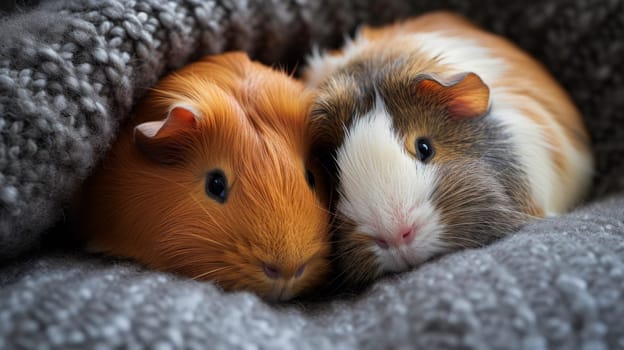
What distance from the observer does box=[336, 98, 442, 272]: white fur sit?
3.10ft

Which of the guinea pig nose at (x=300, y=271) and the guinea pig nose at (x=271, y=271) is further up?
the guinea pig nose at (x=271, y=271)

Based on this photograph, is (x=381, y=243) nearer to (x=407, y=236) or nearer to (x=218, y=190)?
(x=407, y=236)

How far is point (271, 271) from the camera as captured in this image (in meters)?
0.91

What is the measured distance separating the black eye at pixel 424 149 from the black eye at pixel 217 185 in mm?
351

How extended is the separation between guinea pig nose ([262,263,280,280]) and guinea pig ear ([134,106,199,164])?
10.3 inches

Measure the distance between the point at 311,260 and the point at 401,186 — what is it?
20 cm

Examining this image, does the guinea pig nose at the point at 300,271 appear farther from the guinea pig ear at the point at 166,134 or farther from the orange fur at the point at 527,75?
the orange fur at the point at 527,75

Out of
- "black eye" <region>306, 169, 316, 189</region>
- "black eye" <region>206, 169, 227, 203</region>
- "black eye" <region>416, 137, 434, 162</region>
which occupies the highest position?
"black eye" <region>416, 137, 434, 162</region>

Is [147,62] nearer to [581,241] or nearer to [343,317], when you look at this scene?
[343,317]

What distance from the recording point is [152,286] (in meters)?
0.82

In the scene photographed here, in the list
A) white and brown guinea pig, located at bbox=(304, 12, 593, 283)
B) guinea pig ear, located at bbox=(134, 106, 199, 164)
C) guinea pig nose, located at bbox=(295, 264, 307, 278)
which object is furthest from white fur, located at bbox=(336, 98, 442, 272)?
guinea pig ear, located at bbox=(134, 106, 199, 164)

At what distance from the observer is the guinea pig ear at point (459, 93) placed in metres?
1.03

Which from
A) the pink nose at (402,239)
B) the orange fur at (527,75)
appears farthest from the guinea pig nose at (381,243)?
the orange fur at (527,75)

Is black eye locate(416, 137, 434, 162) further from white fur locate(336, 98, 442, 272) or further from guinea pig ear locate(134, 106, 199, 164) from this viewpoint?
guinea pig ear locate(134, 106, 199, 164)
